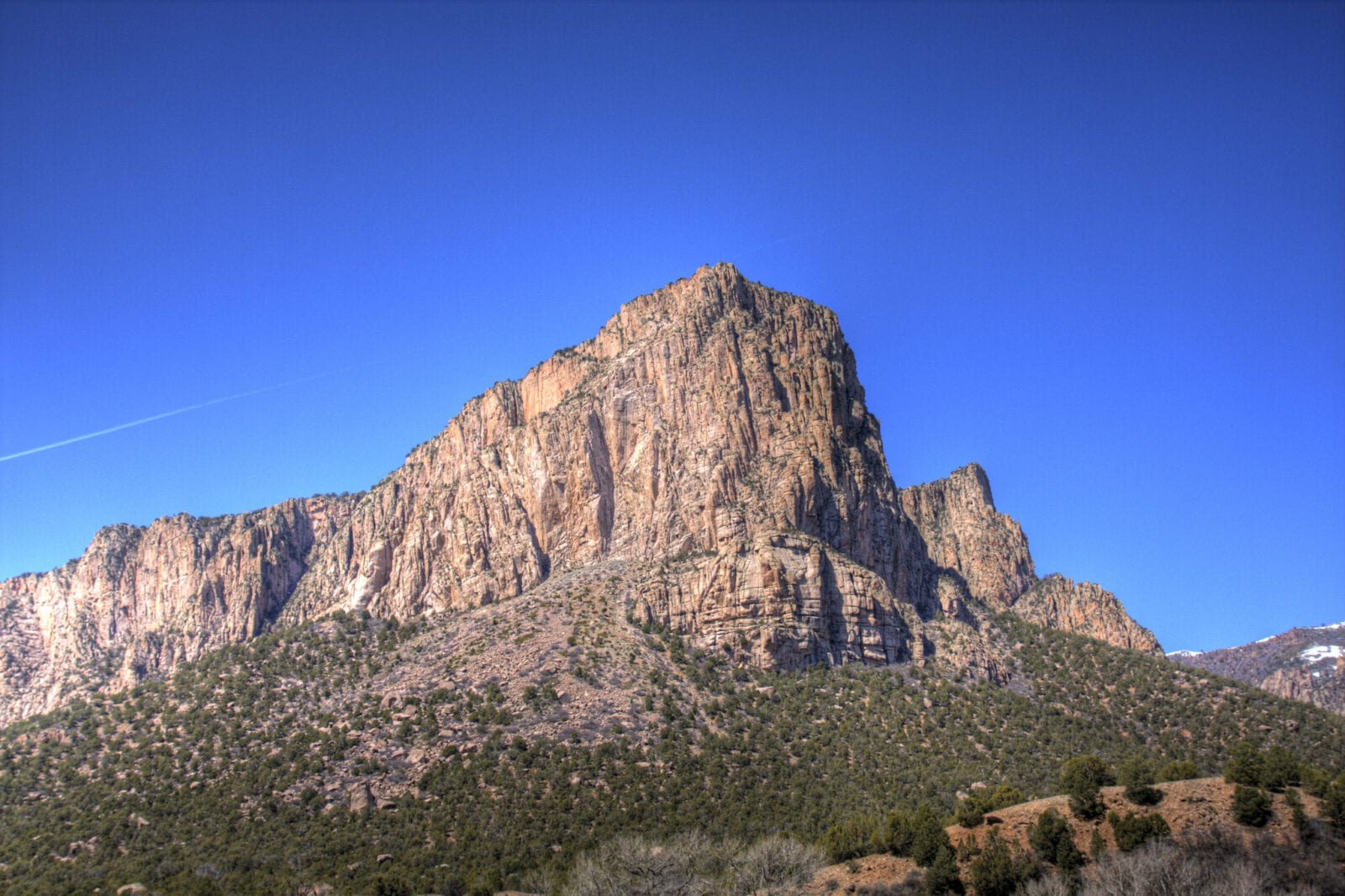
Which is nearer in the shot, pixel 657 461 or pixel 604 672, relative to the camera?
pixel 604 672

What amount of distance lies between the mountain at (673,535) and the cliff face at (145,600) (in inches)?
21.7

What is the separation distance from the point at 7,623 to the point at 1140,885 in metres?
204

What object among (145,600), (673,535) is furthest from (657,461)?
(145,600)

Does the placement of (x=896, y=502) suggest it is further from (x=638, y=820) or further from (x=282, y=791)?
(x=282, y=791)

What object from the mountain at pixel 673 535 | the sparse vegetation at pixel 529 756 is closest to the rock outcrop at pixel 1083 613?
the mountain at pixel 673 535

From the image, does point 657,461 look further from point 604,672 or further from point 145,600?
point 145,600

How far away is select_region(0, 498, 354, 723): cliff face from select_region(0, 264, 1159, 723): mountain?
55 cm

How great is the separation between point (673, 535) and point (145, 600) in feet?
375

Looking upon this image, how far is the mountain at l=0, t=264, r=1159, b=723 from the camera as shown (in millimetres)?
115438

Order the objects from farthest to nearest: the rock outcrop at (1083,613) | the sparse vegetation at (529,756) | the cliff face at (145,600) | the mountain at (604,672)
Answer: the cliff face at (145,600), the rock outcrop at (1083,613), the mountain at (604,672), the sparse vegetation at (529,756)

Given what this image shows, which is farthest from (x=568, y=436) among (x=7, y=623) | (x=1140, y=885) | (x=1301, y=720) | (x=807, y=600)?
(x=7, y=623)

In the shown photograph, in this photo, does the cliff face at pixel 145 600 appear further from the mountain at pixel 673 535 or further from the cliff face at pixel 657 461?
the cliff face at pixel 657 461

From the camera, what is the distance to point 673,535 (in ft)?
414

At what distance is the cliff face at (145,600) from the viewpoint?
560 ft
